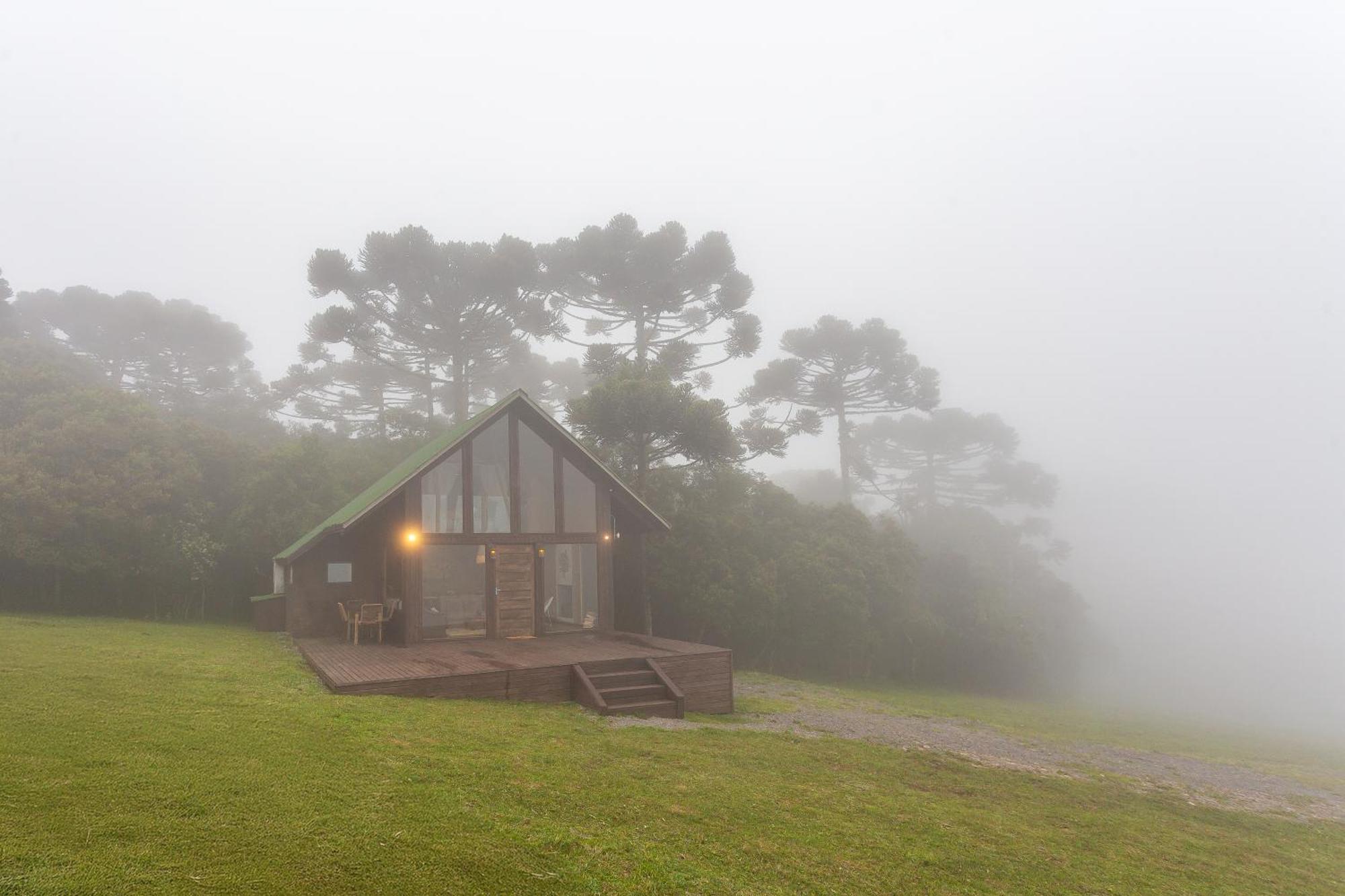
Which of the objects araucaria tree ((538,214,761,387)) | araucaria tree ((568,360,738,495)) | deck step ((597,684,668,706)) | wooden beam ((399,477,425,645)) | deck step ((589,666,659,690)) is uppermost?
araucaria tree ((538,214,761,387))

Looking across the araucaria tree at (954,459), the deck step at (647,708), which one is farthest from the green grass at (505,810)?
the araucaria tree at (954,459)

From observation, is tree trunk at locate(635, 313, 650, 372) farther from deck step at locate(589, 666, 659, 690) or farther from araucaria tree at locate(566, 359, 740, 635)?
deck step at locate(589, 666, 659, 690)

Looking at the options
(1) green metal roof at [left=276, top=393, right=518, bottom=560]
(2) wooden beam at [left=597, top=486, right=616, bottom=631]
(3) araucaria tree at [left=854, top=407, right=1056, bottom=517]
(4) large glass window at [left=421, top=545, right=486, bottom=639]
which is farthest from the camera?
(3) araucaria tree at [left=854, top=407, right=1056, bottom=517]

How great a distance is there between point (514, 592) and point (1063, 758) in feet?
35.6

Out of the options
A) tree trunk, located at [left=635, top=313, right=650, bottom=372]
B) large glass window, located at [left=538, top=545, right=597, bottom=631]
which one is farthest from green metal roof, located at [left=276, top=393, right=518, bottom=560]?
tree trunk, located at [left=635, top=313, right=650, bottom=372]

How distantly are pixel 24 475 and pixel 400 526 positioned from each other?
1087 cm

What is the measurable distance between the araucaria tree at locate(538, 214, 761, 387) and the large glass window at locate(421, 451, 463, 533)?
14.1m

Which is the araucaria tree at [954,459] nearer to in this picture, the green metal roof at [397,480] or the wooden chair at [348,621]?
the green metal roof at [397,480]

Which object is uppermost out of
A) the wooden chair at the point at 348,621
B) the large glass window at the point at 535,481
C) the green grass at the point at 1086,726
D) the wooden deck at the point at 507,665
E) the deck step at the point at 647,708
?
the large glass window at the point at 535,481

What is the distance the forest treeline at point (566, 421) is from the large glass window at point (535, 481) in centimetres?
487

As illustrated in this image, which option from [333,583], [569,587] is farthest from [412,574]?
[569,587]

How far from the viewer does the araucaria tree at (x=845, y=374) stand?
36.1 metres

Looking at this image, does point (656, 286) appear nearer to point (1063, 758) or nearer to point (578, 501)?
point (578, 501)

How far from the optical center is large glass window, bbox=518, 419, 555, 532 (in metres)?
16.0
